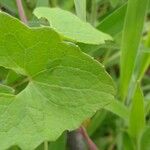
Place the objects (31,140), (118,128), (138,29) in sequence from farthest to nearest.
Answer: (118,128) → (138,29) → (31,140)

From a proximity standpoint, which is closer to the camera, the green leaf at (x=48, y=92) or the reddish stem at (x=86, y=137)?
the green leaf at (x=48, y=92)

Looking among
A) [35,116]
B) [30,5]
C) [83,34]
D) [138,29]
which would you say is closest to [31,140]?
[35,116]

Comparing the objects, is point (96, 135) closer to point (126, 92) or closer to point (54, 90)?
point (126, 92)

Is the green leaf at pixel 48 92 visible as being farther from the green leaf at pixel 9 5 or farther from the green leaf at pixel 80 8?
the green leaf at pixel 9 5

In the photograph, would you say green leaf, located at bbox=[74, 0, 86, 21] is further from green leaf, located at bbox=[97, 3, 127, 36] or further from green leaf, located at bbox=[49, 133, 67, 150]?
green leaf, located at bbox=[49, 133, 67, 150]

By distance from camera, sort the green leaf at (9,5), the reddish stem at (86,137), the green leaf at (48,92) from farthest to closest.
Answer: the green leaf at (9,5)
the reddish stem at (86,137)
the green leaf at (48,92)

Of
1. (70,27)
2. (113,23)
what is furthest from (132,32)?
(70,27)

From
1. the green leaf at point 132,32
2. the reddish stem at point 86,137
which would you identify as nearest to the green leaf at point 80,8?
the green leaf at point 132,32
